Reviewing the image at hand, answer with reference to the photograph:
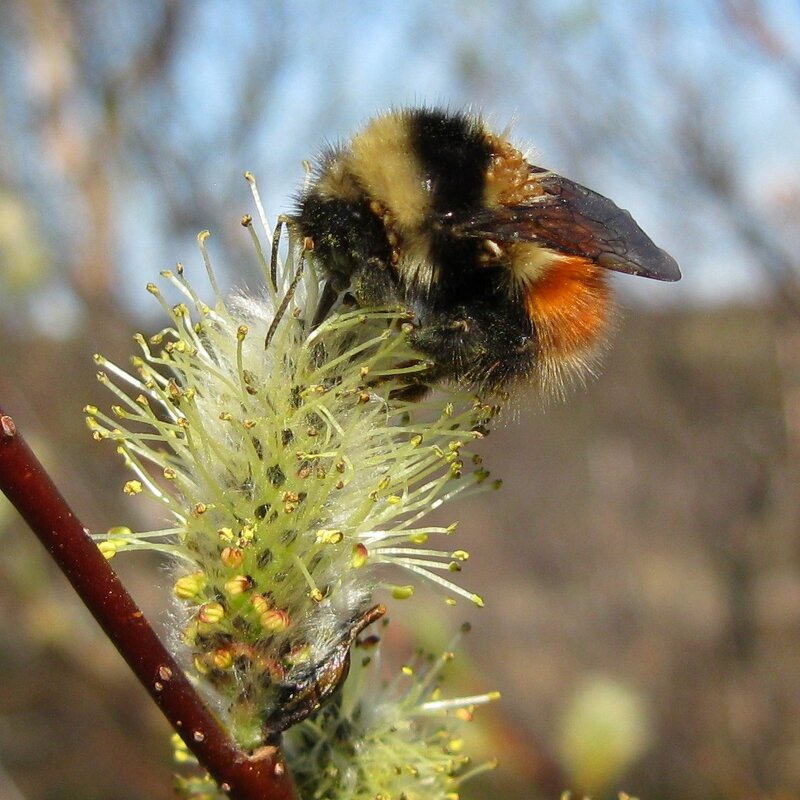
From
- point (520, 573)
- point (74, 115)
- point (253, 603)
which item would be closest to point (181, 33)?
point (74, 115)

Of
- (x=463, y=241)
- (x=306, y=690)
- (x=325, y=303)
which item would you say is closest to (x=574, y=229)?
(x=463, y=241)

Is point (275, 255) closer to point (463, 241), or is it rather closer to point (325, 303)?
point (325, 303)

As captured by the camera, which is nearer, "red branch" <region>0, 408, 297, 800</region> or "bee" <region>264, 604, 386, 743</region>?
"red branch" <region>0, 408, 297, 800</region>

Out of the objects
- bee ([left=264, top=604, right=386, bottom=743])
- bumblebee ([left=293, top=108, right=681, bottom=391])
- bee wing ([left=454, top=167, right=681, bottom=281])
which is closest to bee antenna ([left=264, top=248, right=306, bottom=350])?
bumblebee ([left=293, top=108, right=681, bottom=391])

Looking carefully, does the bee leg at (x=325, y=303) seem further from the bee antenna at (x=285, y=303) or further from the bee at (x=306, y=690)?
the bee at (x=306, y=690)

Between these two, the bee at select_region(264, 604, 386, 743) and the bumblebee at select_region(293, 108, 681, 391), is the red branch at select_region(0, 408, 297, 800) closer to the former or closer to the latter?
the bee at select_region(264, 604, 386, 743)

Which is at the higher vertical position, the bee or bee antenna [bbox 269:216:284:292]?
bee antenna [bbox 269:216:284:292]

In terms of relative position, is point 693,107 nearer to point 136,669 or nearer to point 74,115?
point 74,115
